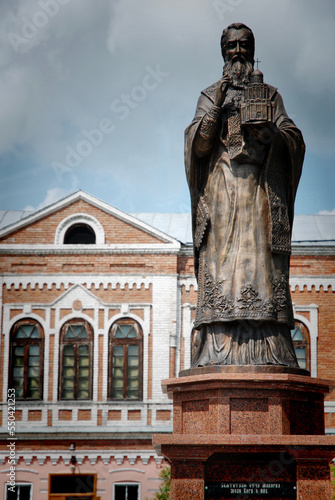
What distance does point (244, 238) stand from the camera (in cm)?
786

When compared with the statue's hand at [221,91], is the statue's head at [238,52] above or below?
above

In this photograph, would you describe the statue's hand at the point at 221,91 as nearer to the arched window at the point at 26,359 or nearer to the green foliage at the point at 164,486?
the green foliage at the point at 164,486

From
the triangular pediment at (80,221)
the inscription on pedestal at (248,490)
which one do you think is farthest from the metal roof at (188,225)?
the inscription on pedestal at (248,490)

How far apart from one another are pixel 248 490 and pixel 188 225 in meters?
16.7

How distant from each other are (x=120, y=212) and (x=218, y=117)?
13.8 meters

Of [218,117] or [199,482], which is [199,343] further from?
[218,117]

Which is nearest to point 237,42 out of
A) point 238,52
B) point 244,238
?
point 238,52

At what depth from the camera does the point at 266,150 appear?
26.4ft

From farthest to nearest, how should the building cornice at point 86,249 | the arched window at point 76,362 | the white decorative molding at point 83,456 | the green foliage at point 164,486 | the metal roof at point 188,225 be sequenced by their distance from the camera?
the metal roof at point 188,225, the building cornice at point 86,249, the arched window at point 76,362, the white decorative molding at point 83,456, the green foliage at point 164,486

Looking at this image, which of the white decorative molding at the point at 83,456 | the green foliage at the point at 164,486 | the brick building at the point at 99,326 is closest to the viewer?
the green foliage at the point at 164,486

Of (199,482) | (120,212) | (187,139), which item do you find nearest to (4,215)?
(120,212)

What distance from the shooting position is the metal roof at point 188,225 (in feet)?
72.9

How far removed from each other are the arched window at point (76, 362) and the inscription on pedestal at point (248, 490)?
14.4 meters

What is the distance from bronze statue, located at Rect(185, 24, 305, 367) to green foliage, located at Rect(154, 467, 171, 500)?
11.4m
